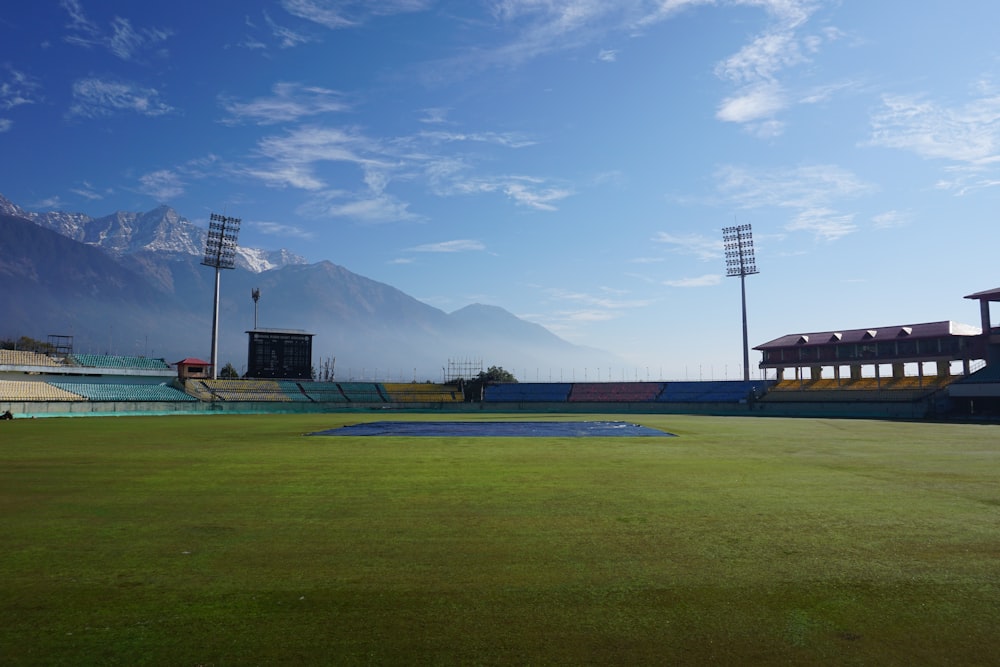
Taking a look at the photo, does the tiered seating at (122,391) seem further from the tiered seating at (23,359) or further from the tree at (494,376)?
the tree at (494,376)

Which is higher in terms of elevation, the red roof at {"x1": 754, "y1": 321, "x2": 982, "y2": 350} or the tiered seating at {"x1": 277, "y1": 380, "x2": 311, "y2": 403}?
the red roof at {"x1": 754, "y1": 321, "x2": 982, "y2": 350}

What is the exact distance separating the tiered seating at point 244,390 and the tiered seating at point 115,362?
572cm

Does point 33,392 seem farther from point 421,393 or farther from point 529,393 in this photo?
point 529,393

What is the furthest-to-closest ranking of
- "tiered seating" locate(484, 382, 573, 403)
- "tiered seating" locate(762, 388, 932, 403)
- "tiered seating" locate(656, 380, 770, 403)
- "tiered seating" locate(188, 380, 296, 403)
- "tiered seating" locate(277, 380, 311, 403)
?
"tiered seating" locate(484, 382, 573, 403)
"tiered seating" locate(277, 380, 311, 403)
"tiered seating" locate(656, 380, 770, 403)
"tiered seating" locate(188, 380, 296, 403)
"tiered seating" locate(762, 388, 932, 403)

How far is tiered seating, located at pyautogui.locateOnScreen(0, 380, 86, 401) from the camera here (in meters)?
54.2

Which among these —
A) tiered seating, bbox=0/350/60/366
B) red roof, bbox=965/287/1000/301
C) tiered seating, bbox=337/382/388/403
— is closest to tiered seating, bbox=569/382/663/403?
tiered seating, bbox=337/382/388/403

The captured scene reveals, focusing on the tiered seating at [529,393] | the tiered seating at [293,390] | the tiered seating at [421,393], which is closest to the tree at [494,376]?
the tiered seating at [529,393]

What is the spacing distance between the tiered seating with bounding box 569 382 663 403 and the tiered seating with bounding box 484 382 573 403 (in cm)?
157

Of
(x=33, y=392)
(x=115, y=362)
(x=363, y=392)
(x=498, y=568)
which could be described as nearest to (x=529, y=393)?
(x=363, y=392)

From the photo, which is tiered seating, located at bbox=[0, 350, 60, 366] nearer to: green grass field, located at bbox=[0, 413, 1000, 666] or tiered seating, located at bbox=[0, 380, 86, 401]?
tiered seating, located at bbox=[0, 380, 86, 401]

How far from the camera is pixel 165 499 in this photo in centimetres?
Answer: 1170

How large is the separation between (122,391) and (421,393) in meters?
35.7

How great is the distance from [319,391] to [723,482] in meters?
72.5

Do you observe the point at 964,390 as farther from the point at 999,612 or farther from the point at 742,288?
the point at 999,612
